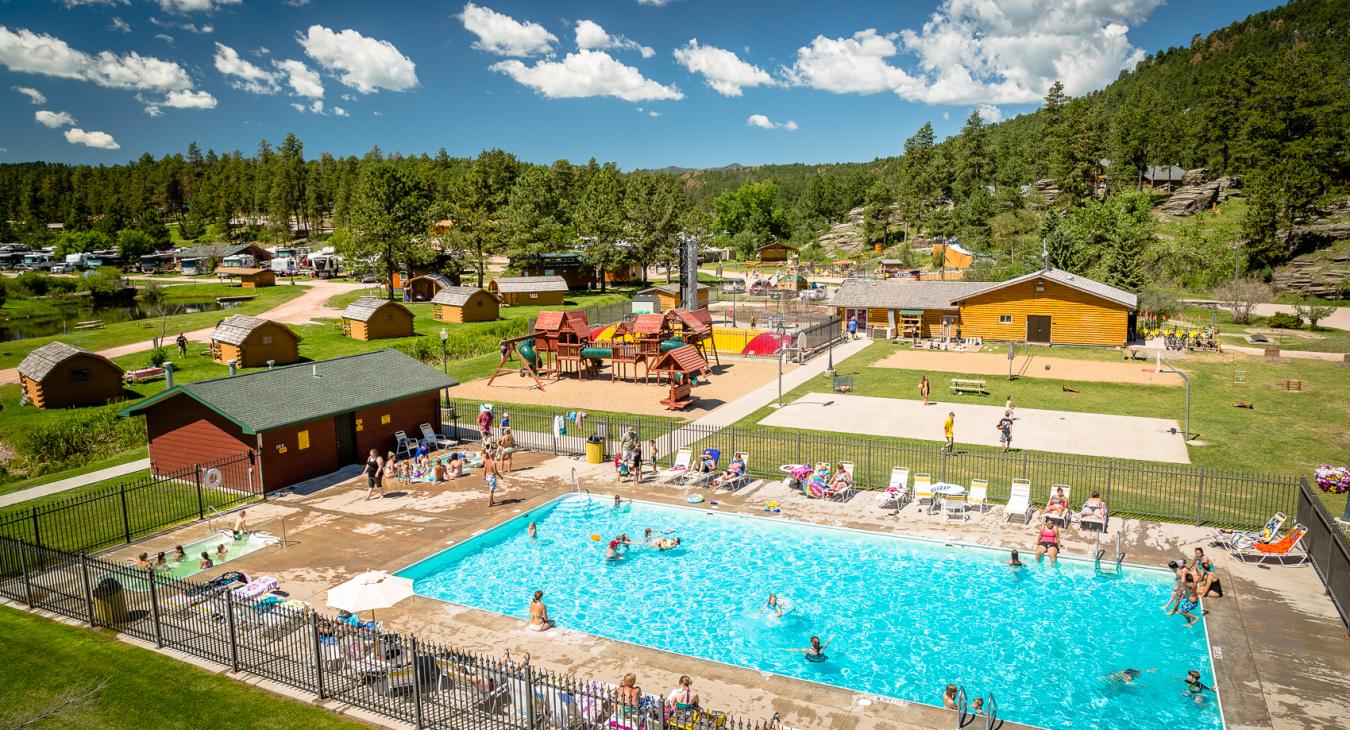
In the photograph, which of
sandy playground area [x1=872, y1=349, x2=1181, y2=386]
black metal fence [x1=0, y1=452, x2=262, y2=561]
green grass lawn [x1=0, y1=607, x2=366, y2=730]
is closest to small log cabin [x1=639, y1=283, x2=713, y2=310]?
sandy playground area [x1=872, y1=349, x2=1181, y2=386]

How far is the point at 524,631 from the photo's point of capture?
16.1 m

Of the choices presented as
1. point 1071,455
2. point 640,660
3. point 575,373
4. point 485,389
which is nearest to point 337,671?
point 640,660

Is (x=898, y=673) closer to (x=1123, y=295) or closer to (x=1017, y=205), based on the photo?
(x=1123, y=295)

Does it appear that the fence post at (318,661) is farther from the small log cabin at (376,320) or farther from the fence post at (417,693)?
the small log cabin at (376,320)

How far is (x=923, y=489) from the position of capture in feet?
75.3

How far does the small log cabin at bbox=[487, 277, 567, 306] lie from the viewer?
73.2 metres

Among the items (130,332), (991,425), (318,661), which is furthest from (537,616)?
(130,332)

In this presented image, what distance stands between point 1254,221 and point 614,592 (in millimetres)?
75825

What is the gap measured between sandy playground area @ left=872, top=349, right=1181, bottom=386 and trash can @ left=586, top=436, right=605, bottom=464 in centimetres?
2216

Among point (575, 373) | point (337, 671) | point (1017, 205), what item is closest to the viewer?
point (337, 671)

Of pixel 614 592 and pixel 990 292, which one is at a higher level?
pixel 990 292

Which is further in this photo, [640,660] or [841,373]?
[841,373]

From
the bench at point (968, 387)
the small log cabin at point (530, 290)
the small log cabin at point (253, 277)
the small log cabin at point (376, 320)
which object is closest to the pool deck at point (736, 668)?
the bench at point (968, 387)

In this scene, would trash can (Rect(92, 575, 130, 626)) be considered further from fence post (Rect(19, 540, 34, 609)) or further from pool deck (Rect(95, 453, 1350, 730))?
pool deck (Rect(95, 453, 1350, 730))
